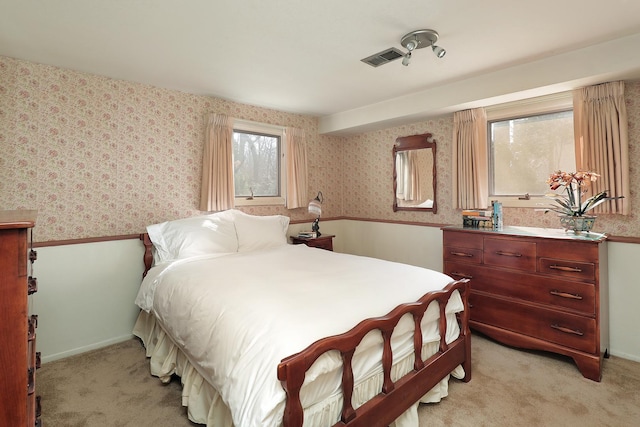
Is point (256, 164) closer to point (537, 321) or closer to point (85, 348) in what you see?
point (85, 348)

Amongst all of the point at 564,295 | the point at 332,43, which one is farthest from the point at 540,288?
the point at 332,43

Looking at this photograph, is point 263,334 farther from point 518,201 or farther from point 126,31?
point 518,201

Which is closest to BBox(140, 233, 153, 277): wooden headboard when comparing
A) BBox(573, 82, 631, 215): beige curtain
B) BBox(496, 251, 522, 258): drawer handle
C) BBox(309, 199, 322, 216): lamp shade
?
BBox(309, 199, 322, 216): lamp shade

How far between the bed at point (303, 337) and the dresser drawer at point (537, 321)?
0.71 meters

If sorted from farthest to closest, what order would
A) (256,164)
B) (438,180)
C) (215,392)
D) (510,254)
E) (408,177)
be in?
(408,177), (256,164), (438,180), (510,254), (215,392)

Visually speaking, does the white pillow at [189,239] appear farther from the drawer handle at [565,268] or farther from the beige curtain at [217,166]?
the drawer handle at [565,268]

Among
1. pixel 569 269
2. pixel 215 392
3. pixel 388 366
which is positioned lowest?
pixel 215 392

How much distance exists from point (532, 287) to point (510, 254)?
0.29 m

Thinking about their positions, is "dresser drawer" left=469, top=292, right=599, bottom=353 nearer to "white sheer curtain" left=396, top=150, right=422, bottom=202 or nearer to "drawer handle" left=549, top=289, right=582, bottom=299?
"drawer handle" left=549, top=289, right=582, bottom=299

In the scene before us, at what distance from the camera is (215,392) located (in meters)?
1.70

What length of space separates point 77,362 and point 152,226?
119 cm

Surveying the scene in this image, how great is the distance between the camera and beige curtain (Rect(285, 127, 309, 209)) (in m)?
4.01

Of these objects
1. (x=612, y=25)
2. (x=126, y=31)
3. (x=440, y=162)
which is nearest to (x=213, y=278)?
(x=126, y=31)

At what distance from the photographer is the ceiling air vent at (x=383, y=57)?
2.36 m
